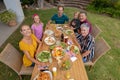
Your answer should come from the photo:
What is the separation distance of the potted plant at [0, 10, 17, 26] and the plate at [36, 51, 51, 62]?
13.0 ft

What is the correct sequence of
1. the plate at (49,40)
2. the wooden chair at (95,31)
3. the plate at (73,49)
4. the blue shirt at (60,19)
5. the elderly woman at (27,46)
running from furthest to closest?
the blue shirt at (60,19) < the wooden chair at (95,31) < the plate at (49,40) < the plate at (73,49) < the elderly woman at (27,46)

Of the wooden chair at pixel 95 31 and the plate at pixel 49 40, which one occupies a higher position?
the plate at pixel 49 40

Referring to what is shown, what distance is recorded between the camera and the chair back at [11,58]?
2.92m

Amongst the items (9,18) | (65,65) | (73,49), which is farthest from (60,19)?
(9,18)

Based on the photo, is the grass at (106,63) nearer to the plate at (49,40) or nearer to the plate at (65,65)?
the plate at (49,40)

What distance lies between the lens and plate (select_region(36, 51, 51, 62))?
9.48 feet

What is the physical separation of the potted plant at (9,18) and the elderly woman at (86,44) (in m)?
4.00

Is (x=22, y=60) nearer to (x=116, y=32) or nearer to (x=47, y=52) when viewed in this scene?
(x=47, y=52)

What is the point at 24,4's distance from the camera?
9.39m

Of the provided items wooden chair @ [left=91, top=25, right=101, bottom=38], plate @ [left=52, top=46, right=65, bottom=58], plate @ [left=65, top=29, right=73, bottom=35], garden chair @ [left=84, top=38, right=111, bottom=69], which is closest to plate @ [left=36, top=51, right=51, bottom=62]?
plate @ [left=52, top=46, right=65, bottom=58]

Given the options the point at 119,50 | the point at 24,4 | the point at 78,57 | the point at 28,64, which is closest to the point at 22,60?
the point at 28,64

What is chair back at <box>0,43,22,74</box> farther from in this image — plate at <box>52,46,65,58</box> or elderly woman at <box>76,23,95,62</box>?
elderly woman at <box>76,23,95,62</box>

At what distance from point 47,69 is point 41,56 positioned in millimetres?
374

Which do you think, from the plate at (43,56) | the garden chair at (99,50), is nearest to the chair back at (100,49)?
the garden chair at (99,50)
